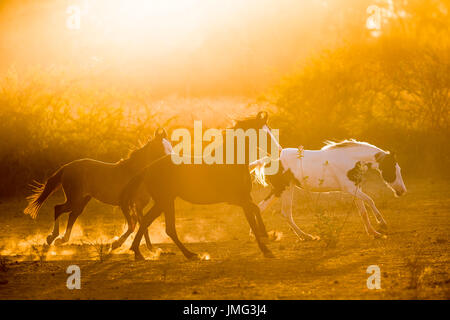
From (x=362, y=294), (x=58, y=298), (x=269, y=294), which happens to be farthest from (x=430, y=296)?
(x=58, y=298)

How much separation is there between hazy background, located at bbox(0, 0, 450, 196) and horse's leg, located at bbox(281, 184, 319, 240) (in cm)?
152

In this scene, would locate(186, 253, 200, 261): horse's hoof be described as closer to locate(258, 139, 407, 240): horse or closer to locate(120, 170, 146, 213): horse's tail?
locate(120, 170, 146, 213): horse's tail

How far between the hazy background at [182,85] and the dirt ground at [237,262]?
8.64 feet

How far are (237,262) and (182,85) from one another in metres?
26.2

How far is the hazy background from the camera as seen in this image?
1925 centimetres

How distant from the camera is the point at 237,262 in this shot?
9.22m

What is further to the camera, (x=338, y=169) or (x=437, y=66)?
(x=437, y=66)

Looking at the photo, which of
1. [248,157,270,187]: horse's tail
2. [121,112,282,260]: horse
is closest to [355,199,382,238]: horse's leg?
[248,157,270,187]: horse's tail

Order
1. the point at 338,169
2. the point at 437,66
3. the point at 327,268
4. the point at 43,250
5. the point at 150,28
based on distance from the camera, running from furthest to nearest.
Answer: the point at 150,28 → the point at 437,66 → the point at 338,169 → the point at 43,250 → the point at 327,268

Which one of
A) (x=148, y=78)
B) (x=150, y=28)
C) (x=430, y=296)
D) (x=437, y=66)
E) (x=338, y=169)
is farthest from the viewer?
(x=150, y=28)

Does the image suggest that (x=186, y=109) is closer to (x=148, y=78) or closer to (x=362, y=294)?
(x=148, y=78)
